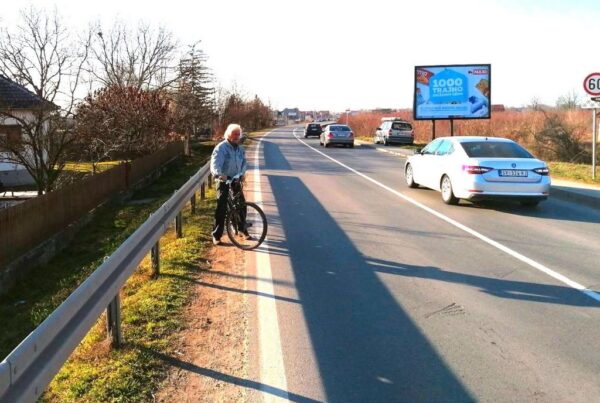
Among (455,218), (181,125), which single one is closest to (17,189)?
(181,125)

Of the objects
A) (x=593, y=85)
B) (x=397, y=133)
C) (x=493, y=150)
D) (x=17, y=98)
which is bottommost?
(x=493, y=150)

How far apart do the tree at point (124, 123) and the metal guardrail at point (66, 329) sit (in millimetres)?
15592

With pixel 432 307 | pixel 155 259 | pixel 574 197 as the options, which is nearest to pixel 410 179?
pixel 574 197

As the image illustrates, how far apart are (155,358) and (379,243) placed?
4.51m

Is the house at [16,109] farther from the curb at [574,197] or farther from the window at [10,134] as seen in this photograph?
the curb at [574,197]

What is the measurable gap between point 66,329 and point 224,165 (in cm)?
453

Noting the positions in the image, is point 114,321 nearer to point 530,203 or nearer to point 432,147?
point 530,203

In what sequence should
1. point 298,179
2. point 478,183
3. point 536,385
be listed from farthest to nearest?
point 298,179 < point 478,183 < point 536,385

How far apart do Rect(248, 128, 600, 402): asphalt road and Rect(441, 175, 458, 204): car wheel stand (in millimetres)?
1168

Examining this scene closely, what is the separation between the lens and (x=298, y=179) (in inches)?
673


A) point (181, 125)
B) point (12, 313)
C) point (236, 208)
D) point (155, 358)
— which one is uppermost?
point (181, 125)

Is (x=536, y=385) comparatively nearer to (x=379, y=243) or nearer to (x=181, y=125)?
(x=379, y=243)

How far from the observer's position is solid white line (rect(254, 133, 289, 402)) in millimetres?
3848

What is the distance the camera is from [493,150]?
38.4 ft
